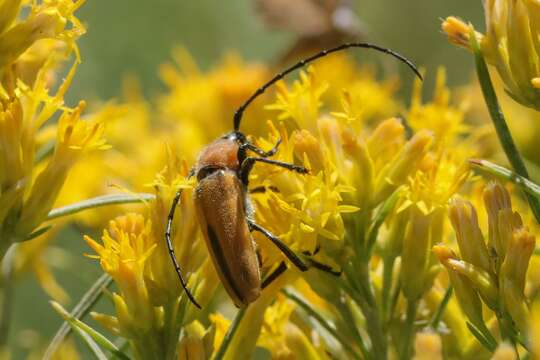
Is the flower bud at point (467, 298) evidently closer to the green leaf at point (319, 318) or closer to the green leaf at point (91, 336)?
the green leaf at point (319, 318)

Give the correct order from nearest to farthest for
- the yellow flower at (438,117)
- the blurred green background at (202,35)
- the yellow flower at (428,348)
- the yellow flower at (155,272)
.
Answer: the yellow flower at (428,348)
the yellow flower at (155,272)
the yellow flower at (438,117)
the blurred green background at (202,35)

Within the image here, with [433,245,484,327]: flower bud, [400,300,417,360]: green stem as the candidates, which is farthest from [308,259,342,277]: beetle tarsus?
[433,245,484,327]: flower bud

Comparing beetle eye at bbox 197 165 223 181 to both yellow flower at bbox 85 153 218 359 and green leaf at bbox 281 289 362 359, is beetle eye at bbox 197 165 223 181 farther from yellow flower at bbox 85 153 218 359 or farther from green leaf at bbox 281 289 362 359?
green leaf at bbox 281 289 362 359

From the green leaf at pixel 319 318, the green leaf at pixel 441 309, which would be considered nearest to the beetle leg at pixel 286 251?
the green leaf at pixel 319 318

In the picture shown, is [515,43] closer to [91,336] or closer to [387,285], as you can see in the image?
[387,285]

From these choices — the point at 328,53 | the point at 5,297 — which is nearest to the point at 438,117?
the point at 328,53

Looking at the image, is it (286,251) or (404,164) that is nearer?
(286,251)

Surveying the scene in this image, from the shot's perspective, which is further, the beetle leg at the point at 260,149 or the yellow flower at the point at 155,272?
the beetle leg at the point at 260,149
